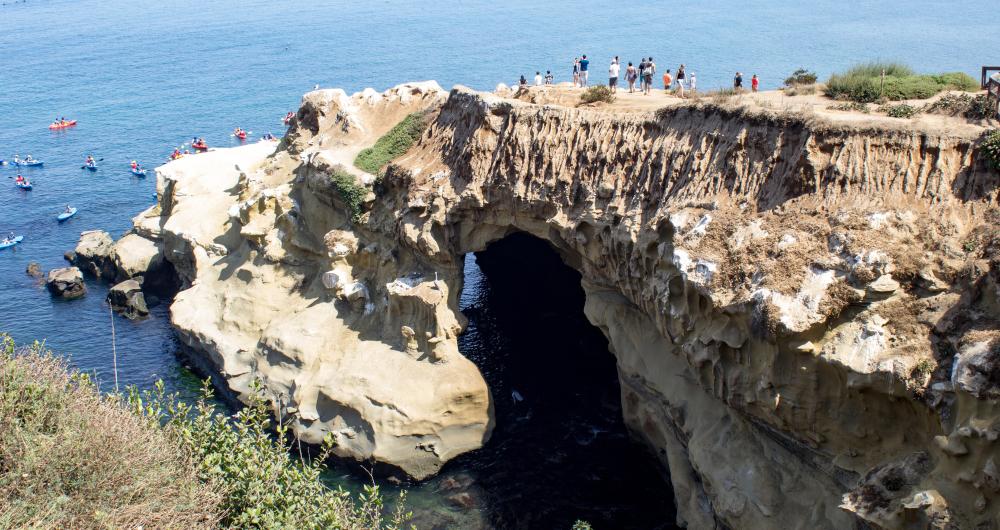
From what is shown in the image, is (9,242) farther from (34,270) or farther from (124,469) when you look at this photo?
(124,469)

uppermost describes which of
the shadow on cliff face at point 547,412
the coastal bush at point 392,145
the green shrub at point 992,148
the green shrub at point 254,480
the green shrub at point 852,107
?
the green shrub at point 852,107

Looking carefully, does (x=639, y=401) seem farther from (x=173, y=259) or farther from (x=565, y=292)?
(x=173, y=259)

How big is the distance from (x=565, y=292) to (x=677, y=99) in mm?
14819

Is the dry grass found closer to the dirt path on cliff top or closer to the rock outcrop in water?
the rock outcrop in water

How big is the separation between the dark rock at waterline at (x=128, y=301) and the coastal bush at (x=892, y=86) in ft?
142

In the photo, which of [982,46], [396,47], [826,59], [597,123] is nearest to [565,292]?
[597,123]

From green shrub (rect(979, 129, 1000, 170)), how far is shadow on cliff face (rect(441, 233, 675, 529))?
18141mm

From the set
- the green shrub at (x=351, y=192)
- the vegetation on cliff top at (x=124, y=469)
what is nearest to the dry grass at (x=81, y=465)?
the vegetation on cliff top at (x=124, y=469)

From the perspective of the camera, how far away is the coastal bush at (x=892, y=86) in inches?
1341

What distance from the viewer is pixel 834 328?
2595 centimetres

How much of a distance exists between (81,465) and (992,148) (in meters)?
26.8

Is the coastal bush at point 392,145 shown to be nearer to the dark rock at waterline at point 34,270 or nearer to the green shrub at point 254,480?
the green shrub at point 254,480

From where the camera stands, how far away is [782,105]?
110 feet

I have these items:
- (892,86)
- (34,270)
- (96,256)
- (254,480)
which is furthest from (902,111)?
(34,270)
